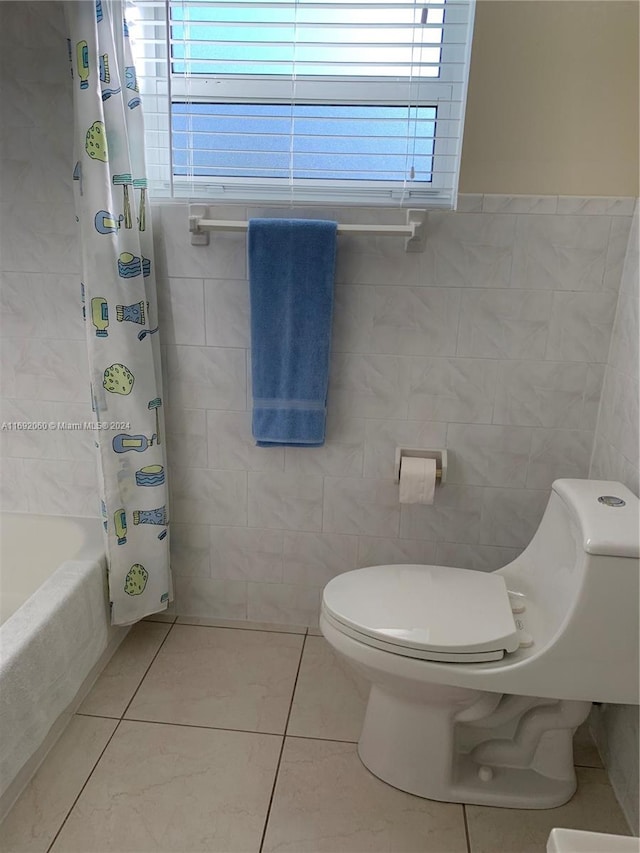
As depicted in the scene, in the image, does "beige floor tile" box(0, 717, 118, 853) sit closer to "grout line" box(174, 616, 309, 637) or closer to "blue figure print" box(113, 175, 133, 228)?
"grout line" box(174, 616, 309, 637)

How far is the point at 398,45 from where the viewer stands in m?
1.68

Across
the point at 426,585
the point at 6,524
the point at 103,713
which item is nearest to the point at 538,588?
the point at 426,585

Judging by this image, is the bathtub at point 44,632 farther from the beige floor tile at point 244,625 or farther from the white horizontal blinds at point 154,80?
the white horizontal blinds at point 154,80

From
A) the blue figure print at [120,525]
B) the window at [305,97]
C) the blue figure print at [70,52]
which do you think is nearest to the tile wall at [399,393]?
the window at [305,97]

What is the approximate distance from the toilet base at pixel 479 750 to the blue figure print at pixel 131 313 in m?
1.17

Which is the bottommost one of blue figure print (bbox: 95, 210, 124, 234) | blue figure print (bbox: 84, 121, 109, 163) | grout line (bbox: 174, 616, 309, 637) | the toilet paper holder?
grout line (bbox: 174, 616, 309, 637)

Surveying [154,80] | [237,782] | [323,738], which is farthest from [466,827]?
[154,80]

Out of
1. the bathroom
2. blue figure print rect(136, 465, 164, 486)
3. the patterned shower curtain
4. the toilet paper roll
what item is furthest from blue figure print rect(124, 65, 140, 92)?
the toilet paper roll

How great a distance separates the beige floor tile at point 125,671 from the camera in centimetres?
180

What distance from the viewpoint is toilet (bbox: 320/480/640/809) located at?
136 centimetres

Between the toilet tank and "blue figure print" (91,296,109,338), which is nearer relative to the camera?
the toilet tank

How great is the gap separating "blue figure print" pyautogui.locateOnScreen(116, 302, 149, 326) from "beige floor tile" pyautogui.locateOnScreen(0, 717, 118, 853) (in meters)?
1.12

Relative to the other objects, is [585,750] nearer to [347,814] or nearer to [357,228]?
[347,814]

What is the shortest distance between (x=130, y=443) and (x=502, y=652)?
1161 millimetres
